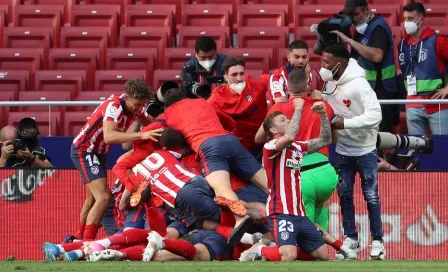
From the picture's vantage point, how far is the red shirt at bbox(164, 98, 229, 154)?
13.2 meters

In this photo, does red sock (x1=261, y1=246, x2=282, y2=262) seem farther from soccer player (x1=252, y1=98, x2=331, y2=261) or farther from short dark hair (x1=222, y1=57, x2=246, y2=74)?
short dark hair (x1=222, y1=57, x2=246, y2=74)

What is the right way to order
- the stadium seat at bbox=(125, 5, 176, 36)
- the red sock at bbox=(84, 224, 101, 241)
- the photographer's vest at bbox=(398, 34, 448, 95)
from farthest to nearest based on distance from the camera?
the stadium seat at bbox=(125, 5, 176, 36), the photographer's vest at bbox=(398, 34, 448, 95), the red sock at bbox=(84, 224, 101, 241)

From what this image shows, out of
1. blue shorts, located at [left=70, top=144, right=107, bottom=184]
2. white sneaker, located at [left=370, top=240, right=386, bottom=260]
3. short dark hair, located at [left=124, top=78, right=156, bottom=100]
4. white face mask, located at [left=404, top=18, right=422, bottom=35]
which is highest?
white face mask, located at [left=404, top=18, right=422, bottom=35]

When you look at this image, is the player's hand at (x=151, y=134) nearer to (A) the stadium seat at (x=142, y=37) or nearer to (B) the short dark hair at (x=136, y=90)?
(B) the short dark hair at (x=136, y=90)

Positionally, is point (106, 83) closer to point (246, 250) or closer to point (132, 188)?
point (132, 188)

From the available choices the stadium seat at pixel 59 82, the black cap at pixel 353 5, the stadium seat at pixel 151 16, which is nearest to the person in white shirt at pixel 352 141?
the black cap at pixel 353 5

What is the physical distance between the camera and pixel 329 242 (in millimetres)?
12914

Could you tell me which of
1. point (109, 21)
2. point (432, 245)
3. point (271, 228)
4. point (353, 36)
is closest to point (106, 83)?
point (109, 21)

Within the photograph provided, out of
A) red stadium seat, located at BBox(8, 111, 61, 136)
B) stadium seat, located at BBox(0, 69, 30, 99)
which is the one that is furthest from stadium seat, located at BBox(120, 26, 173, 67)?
red stadium seat, located at BBox(8, 111, 61, 136)

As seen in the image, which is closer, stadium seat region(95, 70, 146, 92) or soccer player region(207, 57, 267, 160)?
soccer player region(207, 57, 267, 160)

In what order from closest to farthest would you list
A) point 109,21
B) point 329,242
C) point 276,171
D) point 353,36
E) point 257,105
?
1. point 276,171
2. point 329,242
3. point 257,105
4. point 353,36
5. point 109,21

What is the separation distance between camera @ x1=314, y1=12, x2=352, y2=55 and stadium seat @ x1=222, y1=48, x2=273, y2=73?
2456 millimetres

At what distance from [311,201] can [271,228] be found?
0.77m

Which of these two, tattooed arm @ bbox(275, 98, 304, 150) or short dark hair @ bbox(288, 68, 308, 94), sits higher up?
short dark hair @ bbox(288, 68, 308, 94)
